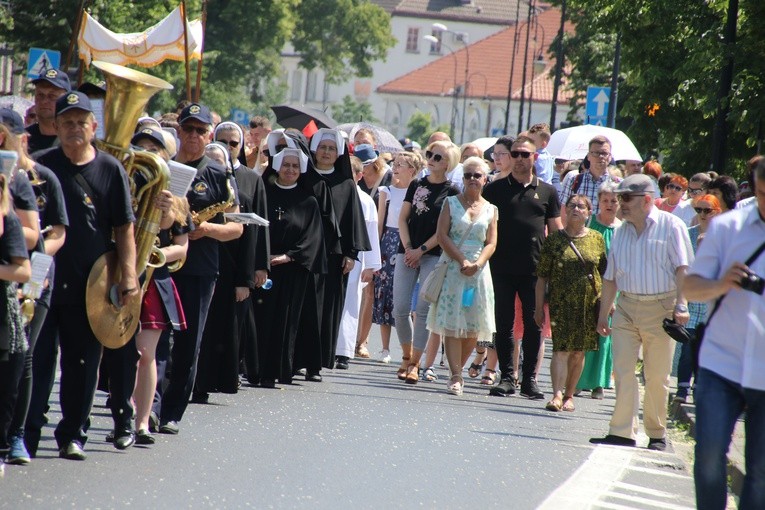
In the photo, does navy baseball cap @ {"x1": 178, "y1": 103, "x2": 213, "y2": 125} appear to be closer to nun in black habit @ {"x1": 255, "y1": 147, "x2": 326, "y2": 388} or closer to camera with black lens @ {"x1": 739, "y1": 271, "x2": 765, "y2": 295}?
nun in black habit @ {"x1": 255, "y1": 147, "x2": 326, "y2": 388}

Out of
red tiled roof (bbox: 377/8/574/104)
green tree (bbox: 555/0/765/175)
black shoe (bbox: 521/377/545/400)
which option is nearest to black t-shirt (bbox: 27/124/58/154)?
black shoe (bbox: 521/377/545/400)

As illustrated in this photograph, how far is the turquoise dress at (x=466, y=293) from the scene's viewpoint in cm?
1314

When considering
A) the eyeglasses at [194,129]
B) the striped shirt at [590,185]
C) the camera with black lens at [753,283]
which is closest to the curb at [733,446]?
the camera with black lens at [753,283]

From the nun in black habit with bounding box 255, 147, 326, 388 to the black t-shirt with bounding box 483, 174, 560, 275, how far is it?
A: 5.66 ft

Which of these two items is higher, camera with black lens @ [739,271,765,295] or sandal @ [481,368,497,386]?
camera with black lens @ [739,271,765,295]

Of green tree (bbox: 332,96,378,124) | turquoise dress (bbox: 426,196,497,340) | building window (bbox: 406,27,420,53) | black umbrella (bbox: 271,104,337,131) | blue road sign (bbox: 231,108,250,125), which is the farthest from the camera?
building window (bbox: 406,27,420,53)

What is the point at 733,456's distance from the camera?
401 inches

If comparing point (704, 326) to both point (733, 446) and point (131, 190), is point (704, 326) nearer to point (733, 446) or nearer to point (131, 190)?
point (131, 190)

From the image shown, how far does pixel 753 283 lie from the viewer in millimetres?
6234

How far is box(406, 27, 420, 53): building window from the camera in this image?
144 m

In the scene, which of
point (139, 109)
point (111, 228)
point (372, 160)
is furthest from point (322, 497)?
point (372, 160)

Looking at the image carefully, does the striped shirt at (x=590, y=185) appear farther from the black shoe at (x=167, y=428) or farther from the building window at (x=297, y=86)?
the building window at (x=297, y=86)

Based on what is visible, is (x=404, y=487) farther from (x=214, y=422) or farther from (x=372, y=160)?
(x=372, y=160)

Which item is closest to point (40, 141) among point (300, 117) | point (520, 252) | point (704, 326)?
point (704, 326)
